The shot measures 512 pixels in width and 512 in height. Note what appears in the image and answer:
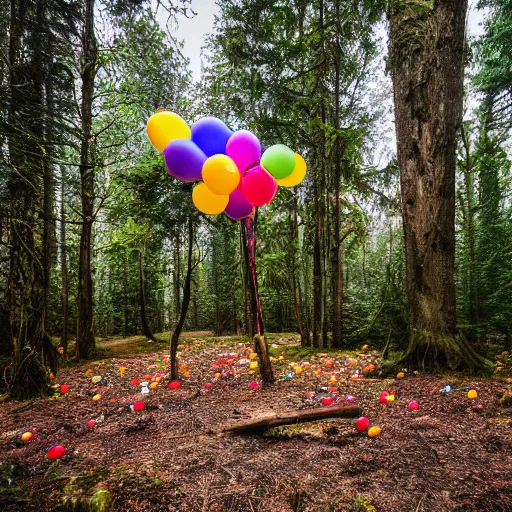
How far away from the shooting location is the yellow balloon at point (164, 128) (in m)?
3.06

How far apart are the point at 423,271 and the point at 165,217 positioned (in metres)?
4.62

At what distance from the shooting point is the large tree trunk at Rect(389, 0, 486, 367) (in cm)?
345

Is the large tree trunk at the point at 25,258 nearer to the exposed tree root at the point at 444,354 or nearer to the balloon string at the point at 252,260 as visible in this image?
the balloon string at the point at 252,260

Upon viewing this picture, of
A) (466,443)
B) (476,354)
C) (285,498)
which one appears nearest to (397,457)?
(466,443)

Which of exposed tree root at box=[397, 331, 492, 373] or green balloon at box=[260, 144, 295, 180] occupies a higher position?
green balloon at box=[260, 144, 295, 180]

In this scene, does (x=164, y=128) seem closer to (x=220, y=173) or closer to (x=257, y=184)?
(x=220, y=173)

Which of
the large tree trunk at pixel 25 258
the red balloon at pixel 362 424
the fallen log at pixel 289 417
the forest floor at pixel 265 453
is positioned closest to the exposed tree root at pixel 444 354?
the forest floor at pixel 265 453

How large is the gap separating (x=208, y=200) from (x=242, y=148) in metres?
0.67

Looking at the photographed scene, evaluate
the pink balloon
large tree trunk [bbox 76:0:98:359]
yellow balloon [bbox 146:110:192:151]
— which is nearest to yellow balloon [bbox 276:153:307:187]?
the pink balloon

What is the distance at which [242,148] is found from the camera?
309 centimetres

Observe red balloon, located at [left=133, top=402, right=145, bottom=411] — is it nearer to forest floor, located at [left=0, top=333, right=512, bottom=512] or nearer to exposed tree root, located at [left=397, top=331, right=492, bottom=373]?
forest floor, located at [left=0, top=333, right=512, bottom=512]

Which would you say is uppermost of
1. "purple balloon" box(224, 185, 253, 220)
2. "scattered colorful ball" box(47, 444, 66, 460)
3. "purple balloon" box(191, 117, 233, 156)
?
Answer: "purple balloon" box(191, 117, 233, 156)

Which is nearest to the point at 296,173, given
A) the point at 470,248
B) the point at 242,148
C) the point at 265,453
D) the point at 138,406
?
the point at 242,148

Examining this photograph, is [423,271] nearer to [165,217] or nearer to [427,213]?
[427,213]
